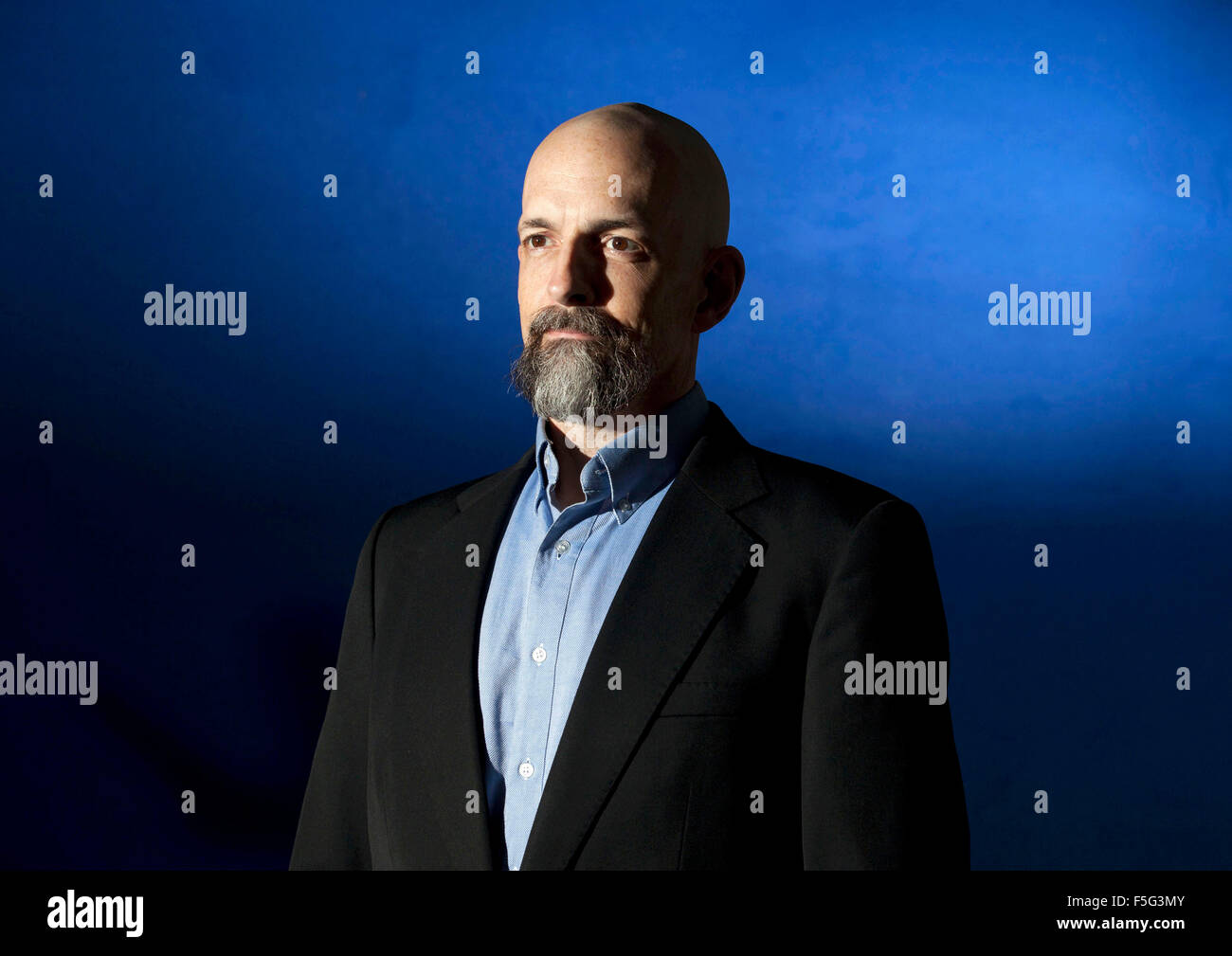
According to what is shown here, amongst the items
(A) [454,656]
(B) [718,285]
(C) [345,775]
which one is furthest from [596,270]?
(C) [345,775]

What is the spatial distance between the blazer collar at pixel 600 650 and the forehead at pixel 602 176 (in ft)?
1.28

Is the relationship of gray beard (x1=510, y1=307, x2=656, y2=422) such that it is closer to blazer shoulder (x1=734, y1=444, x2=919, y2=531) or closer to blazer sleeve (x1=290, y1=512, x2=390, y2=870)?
blazer shoulder (x1=734, y1=444, x2=919, y2=531)

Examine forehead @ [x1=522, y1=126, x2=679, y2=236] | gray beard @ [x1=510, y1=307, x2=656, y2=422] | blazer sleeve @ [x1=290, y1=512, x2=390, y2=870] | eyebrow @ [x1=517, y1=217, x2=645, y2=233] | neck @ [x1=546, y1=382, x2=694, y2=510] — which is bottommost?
blazer sleeve @ [x1=290, y1=512, x2=390, y2=870]

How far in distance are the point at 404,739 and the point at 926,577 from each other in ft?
2.82

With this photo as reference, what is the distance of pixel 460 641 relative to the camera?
6.12ft

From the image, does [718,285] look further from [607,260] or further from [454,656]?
[454,656]

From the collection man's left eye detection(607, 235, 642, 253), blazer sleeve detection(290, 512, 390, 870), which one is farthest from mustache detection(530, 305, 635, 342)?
blazer sleeve detection(290, 512, 390, 870)

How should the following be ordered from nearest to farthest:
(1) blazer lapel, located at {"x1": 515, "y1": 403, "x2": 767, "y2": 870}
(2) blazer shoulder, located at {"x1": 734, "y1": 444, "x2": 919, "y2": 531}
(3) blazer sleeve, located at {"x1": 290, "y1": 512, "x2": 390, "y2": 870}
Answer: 1. (1) blazer lapel, located at {"x1": 515, "y1": 403, "x2": 767, "y2": 870}
2. (2) blazer shoulder, located at {"x1": 734, "y1": 444, "x2": 919, "y2": 531}
3. (3) blazer sleeve, located at {"x1": 290, "y1": 512, "x2": 390, "y2": 870}

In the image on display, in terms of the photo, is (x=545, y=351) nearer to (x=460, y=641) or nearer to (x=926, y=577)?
(x=460, y=641)

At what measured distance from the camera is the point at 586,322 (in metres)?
1.87

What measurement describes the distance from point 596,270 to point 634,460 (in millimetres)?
308

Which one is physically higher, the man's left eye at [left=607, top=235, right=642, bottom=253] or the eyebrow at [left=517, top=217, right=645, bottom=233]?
the eyebrow at [left=517, top=217, right=645, bottom=233]

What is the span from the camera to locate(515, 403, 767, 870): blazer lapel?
5.50 feet
